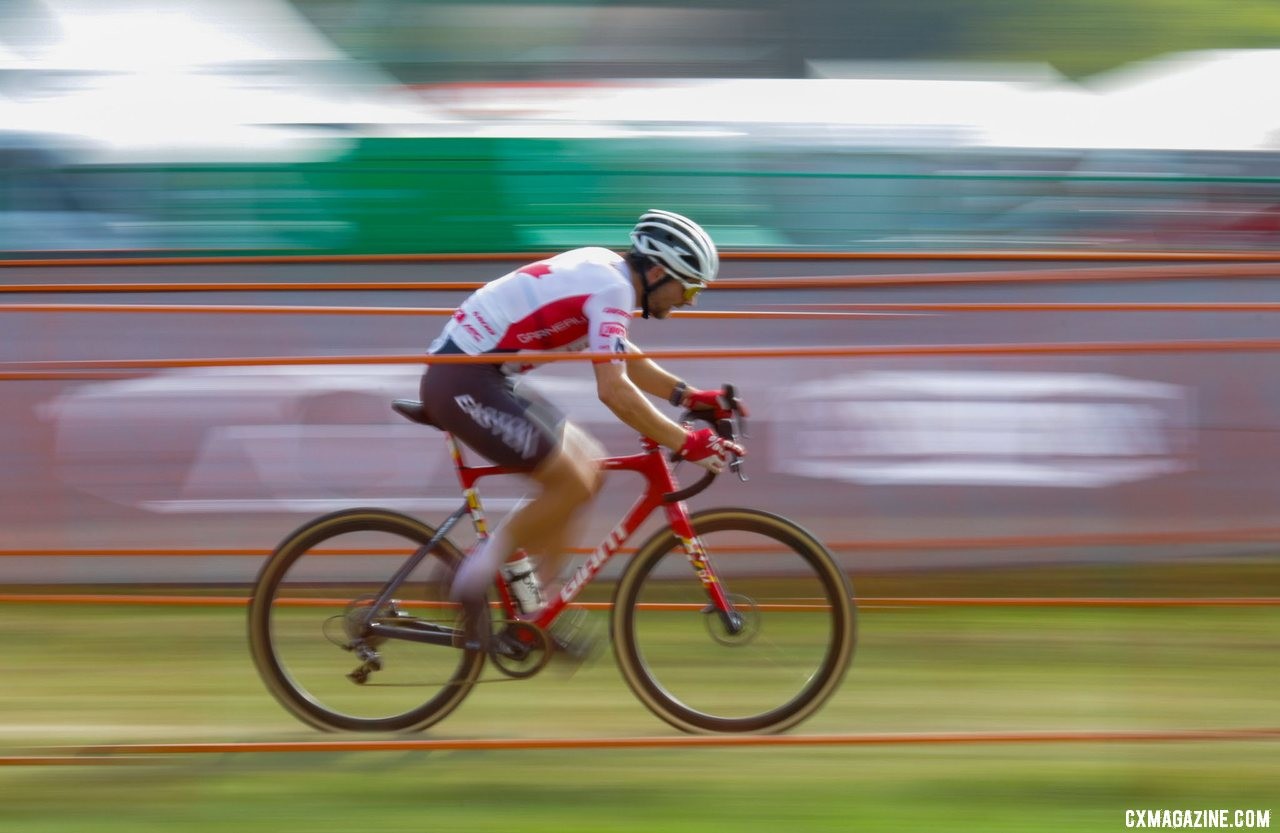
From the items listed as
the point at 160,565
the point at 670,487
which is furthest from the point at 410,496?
the point at 670,487

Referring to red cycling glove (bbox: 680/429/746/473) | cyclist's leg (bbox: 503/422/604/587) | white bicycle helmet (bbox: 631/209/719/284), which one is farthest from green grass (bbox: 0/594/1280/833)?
white bicycle helmet (bbox: 631/209/719/284)

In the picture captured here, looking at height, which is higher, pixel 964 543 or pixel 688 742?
pixel 964 543

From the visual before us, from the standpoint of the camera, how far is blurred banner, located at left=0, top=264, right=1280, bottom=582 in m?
5.57

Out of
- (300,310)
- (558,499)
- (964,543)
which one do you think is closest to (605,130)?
(300,310)

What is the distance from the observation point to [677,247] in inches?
164

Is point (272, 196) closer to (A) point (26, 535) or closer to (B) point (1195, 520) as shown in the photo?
(A) point (26, 535)

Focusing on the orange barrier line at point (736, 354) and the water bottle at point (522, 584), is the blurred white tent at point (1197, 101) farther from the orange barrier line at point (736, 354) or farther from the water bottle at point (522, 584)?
the water bottle at point (522, 584)

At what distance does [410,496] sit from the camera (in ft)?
19.4

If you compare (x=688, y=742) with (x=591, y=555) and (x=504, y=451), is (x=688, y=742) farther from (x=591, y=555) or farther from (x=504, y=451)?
(x=504, y=451)

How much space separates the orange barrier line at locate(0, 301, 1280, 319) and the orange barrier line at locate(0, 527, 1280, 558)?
0.78m

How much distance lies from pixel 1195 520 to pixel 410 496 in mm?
2869

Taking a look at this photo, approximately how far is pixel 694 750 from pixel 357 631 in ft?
3.25

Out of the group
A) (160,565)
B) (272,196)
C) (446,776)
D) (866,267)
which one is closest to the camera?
(446,776)

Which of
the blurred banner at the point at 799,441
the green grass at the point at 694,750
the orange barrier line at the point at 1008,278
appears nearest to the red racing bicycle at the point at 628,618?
the green grass at the point at 694,750
